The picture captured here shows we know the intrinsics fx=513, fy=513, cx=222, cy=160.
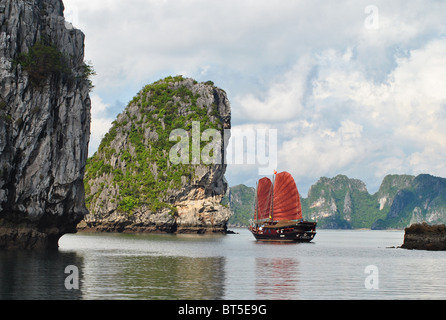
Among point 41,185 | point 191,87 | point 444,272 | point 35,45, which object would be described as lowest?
point 444,272

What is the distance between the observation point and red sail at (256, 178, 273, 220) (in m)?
82.5

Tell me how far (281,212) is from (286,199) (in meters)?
2.76

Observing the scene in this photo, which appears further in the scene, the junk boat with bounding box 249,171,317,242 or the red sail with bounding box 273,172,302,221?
the junk boat with bounding box 249,171,317,242

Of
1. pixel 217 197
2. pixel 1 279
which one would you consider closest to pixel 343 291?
pixel 1 279

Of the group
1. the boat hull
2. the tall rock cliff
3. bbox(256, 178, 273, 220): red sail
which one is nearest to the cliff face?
the boat hull

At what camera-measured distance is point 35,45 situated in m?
41.6

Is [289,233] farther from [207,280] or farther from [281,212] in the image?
[207,280]

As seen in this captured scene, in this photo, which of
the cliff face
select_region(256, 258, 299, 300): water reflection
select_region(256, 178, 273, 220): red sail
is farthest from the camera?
select_region(256, 178, 273, 220): red sail

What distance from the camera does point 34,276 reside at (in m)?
27.0

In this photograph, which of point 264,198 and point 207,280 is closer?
point 207,280

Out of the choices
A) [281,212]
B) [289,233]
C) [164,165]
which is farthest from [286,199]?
[164,165]

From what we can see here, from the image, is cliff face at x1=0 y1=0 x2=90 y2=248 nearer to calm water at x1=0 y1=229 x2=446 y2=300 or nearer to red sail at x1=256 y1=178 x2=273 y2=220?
calm water at x1=0 y1=229 x2=446 y2=300
